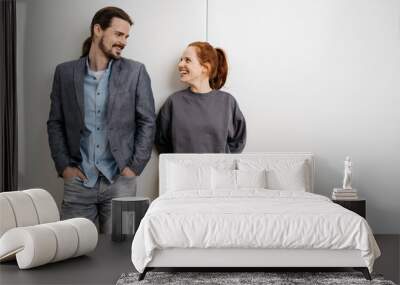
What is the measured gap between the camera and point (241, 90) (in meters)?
6.94

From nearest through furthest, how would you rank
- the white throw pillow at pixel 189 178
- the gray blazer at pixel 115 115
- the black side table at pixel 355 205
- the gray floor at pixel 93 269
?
the gray floor at pixel 93 269 → the white throw pillow at pixel 189 178 → the black side table at pixel 355 205 → the gray blazer at pixel 115 115

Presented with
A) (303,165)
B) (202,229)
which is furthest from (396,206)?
(202,229)

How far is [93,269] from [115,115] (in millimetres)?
1944

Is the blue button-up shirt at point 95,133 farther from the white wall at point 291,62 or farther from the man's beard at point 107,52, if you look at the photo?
the white wall at point 291,62

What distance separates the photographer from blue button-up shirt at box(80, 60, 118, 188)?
674 cm

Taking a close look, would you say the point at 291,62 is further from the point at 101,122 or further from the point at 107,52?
the point at 101,122

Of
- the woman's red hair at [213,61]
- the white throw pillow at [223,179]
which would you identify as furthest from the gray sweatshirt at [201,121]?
the white throw pillow at [223,179]

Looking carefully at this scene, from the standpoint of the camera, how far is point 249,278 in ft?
15.9

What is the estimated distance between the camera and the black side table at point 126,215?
634 cm

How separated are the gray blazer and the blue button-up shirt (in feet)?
0.19

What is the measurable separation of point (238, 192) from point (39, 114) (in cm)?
236

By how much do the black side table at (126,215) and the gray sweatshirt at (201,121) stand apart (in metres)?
0.79

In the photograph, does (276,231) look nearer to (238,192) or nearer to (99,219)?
(238,192)

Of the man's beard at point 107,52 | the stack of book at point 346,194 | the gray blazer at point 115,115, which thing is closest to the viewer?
the stack of book at point 346,194
